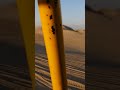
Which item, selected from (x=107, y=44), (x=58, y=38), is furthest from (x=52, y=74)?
(x=107, y=44)

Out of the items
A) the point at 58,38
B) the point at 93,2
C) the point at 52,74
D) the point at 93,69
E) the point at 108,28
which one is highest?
the point at 93,2

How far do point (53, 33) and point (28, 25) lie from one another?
0.17 metres

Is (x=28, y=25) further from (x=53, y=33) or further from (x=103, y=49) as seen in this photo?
(x=103, y=49)

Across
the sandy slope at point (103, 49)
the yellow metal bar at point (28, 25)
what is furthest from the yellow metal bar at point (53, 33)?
the sandy slope at point (103, 49)

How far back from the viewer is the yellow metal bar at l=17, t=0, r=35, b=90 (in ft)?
6.14

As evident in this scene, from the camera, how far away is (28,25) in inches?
76.3

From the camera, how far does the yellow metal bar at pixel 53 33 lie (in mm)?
1938

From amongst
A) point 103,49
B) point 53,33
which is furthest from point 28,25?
point 103,49

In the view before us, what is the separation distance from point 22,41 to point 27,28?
90mm

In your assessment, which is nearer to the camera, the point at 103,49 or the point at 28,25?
the point at 103,49

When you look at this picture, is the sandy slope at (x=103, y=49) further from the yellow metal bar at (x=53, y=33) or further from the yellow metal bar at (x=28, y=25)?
the yellow metal bar at (x=28, y=25)

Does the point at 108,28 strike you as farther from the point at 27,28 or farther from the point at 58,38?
the point at 27,28

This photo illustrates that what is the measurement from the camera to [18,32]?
1913 mm

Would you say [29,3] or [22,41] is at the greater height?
[29,3]
